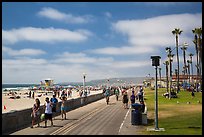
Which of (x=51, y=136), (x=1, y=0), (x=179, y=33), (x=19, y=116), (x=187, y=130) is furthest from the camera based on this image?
(x=179, y=33)

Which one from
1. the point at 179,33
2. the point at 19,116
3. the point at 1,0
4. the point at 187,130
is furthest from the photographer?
the point at 179,33

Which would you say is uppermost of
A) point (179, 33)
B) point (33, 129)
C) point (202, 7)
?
point (179, 33)

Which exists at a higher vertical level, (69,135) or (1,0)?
(1,0)

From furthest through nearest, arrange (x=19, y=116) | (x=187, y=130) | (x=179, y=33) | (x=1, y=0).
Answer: (x=179, y=33) → (x=19, y=116) → (x=187, y=130) → (x=1, y=0)

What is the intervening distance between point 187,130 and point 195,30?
221 feet

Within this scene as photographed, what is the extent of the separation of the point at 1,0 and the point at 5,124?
248 inches

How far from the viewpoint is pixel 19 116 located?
18016mm

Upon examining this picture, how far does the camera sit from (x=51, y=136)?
47.3 feet

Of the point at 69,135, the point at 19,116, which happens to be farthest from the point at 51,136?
the point at 19,116

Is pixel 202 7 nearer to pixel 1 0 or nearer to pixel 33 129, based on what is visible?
pixel 1 0

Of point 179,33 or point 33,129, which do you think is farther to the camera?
point 179,33

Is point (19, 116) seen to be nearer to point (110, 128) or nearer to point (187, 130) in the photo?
point (110, 128)

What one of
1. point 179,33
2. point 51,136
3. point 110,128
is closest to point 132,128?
point 110,128

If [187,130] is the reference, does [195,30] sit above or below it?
above
